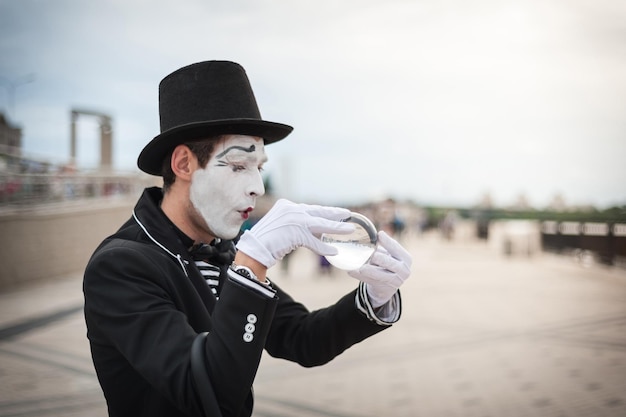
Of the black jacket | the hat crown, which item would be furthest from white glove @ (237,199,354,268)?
the hat crown

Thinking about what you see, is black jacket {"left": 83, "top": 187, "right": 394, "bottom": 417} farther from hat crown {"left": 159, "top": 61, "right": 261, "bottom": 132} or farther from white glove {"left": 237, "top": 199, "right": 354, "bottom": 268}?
hat crown {"left": 159, "top": 61, "right": 261, "bottom": 132}

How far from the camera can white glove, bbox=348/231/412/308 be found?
1.82 metres

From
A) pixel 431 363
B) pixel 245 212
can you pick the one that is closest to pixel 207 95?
pixel 245 212

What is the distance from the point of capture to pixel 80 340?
787 cm

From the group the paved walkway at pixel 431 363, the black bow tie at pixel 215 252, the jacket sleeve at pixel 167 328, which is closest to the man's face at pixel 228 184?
the black bow tie at pixel 215 252

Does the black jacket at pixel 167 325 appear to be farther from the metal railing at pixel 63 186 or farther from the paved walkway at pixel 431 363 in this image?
the metal railing at pixel 63 186

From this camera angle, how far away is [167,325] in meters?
1.51

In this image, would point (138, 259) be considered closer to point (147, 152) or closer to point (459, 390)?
point (147, 152)

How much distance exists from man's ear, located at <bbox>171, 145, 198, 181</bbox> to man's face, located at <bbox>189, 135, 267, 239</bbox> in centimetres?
3

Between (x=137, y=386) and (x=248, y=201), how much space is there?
614mm

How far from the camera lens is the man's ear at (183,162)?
183cm

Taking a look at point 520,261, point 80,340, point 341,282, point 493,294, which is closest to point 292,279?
point 341,282

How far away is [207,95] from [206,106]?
0.13 feet

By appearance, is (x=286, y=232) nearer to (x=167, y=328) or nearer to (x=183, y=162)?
(x=167, y=328)
